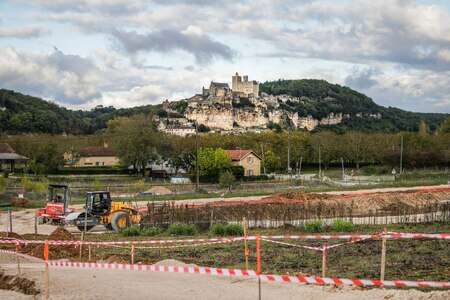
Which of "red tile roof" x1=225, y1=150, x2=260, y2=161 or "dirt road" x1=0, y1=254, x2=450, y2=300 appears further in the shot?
"red tile roof" x1=225, y1=150, x2=260, y2=161

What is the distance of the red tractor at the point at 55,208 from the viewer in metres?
33.6

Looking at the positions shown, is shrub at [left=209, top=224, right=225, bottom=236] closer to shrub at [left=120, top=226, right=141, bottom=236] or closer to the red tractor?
shrub at [left=120, top=226, right=141, bottom=236]

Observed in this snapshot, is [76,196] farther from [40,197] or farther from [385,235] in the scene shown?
[385,235]

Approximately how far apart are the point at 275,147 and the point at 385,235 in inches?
3752

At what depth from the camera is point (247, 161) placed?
9081cm

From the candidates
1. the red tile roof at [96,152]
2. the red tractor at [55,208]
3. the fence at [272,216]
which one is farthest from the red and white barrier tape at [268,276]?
the red tile roof at [96,152]

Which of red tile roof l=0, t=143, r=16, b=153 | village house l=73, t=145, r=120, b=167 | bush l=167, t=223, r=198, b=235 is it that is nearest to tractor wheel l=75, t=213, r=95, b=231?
bush l=167, t=223, r=198, b=235

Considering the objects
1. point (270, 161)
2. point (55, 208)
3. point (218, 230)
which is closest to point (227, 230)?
point (218, 230)

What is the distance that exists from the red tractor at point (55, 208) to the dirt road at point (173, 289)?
51.4ft

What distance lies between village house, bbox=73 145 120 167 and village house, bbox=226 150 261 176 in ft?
92.5

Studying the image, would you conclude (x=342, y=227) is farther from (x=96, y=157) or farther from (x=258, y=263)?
(x=96, y=157)

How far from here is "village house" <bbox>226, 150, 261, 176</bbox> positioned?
89.0 metres

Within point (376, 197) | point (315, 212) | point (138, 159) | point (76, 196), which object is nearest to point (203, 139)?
point (138, 159)

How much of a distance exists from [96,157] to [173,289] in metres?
97.2
